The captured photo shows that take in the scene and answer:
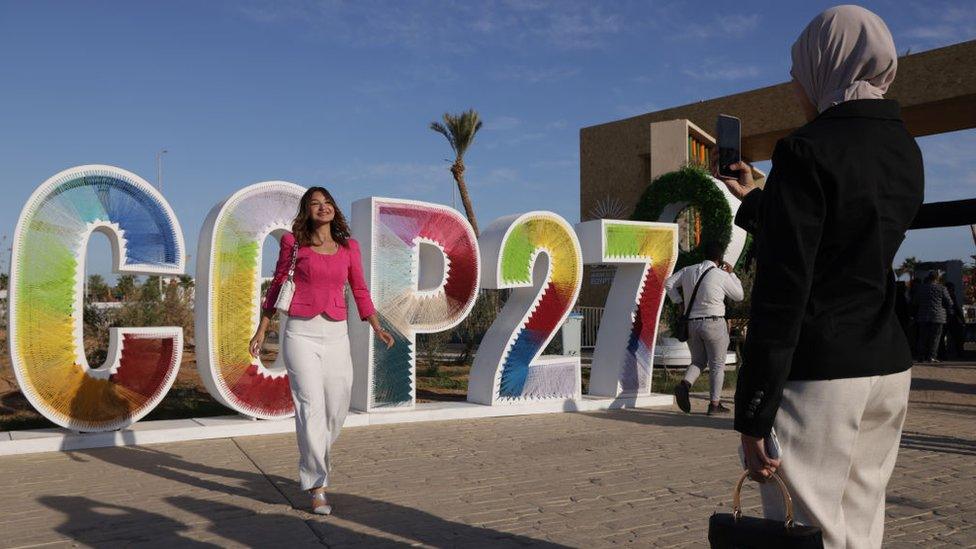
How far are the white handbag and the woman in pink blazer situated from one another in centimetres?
3

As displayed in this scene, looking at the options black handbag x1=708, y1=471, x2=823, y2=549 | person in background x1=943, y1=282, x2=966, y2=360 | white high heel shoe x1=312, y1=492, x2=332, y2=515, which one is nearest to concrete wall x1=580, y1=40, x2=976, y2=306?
person in background x1=943, y1=282, x2=966, y2=360

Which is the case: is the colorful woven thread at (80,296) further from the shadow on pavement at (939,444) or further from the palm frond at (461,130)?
the palm frond at (461,130)

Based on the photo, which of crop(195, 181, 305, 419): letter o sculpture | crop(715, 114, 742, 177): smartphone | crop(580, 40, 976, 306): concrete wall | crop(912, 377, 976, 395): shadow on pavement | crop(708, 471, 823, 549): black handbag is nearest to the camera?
crop(708, 471, 823, 549): black handbag

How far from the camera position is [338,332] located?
17.3 feet

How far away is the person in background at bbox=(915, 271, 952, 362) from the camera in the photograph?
15992mm

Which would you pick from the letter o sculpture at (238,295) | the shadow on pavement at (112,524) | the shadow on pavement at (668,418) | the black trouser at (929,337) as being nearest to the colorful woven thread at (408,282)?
the letter o sculpture at (238,295)

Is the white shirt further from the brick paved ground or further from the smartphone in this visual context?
the smartphone

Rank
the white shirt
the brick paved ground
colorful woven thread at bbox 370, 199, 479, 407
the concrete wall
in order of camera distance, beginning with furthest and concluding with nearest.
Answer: the concrete wall → the white shirt → colorful woven thread at bbox 370, 199, 479, 407 → the brick paved ground

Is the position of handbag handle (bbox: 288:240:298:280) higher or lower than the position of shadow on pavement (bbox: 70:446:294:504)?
higher

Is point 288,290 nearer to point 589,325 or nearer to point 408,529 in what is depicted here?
point 408,529

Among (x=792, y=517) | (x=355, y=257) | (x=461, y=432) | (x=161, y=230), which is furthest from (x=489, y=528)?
(x=161, y=230)

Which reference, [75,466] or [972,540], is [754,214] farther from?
[75,466]

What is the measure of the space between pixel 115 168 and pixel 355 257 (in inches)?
111

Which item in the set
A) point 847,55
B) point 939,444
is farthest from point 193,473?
point 939,444
